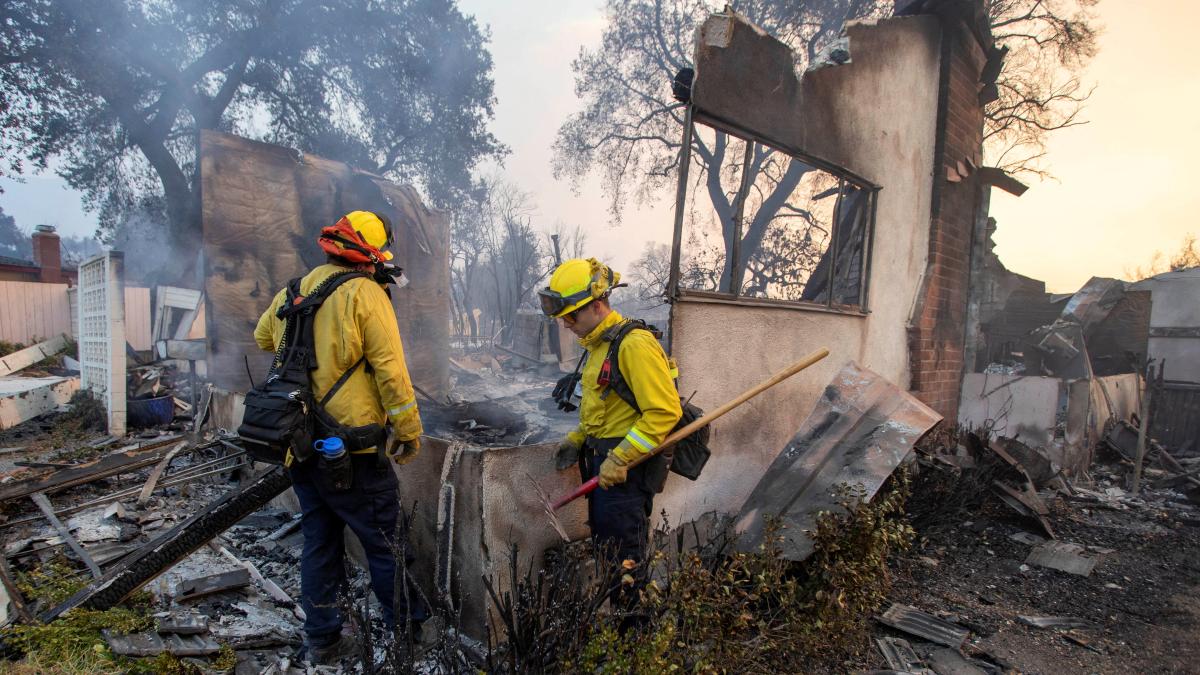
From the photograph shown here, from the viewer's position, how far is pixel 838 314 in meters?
4.51

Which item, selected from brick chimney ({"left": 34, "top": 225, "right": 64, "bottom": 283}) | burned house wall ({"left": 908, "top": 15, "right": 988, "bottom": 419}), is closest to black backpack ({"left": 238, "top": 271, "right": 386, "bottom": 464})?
burned house wall ({"left": 908, "top": 15, "right": 988, "bottom": 419})

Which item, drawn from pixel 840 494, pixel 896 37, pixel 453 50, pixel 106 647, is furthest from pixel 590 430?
pixel 453 50

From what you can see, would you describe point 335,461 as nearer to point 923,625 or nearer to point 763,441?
point 763,441

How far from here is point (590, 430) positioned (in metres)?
2.74

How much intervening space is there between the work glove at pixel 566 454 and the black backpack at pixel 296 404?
90 centimetres

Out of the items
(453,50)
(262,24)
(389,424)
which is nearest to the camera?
(389,424)

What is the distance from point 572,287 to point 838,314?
2.96m

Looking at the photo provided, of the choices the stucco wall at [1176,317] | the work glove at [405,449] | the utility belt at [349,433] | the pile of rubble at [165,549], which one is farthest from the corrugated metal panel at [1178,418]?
the pile of rubble at [165,549]

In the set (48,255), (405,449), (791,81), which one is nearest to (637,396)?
(405,449)

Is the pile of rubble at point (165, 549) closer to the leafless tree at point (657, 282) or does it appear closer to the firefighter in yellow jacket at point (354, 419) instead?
the firefighter in yellow jacket at point (354, 419)

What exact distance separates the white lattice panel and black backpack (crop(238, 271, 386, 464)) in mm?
4488

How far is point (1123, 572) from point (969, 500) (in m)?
1.03

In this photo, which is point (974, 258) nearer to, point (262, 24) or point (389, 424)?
point (389, 424)

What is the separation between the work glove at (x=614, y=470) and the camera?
2434mm
